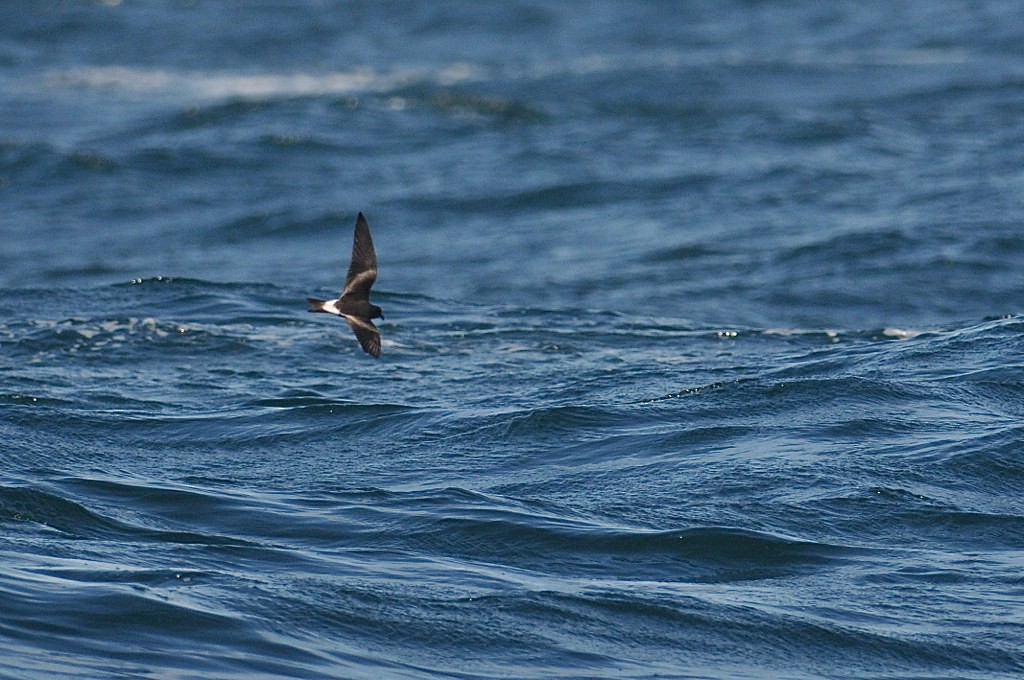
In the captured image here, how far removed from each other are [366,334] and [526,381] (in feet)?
10.1

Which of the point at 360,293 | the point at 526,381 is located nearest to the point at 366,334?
the point at 360,293

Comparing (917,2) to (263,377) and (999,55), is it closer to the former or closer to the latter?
(999,55)

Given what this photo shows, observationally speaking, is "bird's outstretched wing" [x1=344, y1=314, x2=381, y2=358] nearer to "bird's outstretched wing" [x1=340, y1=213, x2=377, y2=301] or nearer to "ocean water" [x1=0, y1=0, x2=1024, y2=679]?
"bird's outstretched wing" [x1=340, y1=213, x2=377, y2=301]

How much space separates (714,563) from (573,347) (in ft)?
13.9

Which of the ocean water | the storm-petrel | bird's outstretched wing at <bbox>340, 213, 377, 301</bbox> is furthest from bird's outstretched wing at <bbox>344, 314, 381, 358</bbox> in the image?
the ocean water

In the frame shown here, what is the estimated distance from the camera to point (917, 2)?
33.6 meters

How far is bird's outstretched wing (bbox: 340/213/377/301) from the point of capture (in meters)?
9.41

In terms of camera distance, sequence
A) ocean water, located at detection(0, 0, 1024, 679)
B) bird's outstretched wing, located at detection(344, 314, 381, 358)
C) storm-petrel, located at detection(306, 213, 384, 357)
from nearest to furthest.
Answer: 1. ocean water, located at detection(0, 0, 1024, 679)
2. bird's outstretched wing, located at detection(344, 314, 381, 358)
3. storm-petrel, located at detection(306, 213, 384, 357)

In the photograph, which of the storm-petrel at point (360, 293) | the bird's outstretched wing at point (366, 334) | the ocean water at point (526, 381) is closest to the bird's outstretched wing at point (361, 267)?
the storm-petrel at point (360, 293)

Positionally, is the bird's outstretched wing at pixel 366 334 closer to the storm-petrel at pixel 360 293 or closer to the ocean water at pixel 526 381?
the storm-petrel at pixel 360 293

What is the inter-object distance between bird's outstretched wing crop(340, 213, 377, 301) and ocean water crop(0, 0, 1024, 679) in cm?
129

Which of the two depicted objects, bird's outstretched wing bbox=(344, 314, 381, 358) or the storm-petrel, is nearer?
bird's outstretched wing bbox=(344, 314, 381, 358)

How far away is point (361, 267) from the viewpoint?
946 cm

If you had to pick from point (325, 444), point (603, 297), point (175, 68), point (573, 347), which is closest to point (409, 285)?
point (603, 297)
